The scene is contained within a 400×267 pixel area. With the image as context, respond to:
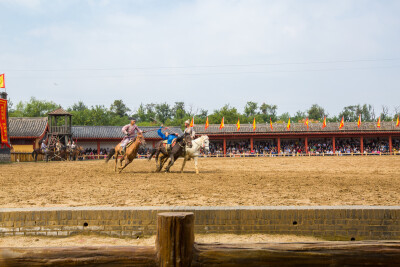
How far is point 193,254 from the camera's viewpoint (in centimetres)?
239

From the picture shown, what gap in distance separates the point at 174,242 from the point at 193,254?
0.50 feet

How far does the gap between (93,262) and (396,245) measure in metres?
1.94

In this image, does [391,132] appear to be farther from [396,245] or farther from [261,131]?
[396,245]

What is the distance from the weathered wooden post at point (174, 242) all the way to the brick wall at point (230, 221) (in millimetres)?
3215

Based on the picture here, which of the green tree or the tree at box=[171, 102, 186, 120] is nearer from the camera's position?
the green tree

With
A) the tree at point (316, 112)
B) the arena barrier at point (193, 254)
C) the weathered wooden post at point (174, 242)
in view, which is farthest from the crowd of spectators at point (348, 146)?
the tree at point (316, 112)

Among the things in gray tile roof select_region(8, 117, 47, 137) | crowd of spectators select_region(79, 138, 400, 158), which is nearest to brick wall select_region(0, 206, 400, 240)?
crowd of spectators select_region(79, 138, 400, 158)

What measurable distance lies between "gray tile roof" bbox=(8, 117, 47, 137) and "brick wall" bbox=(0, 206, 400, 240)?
128 feet

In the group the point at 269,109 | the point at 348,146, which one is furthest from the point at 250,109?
the point at 348,146

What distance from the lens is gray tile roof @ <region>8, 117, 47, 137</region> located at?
4131cm

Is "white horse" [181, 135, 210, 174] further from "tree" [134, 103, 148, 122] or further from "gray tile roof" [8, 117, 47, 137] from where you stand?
"tree" [134, 103, 148, 122]

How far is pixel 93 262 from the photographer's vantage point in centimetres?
234

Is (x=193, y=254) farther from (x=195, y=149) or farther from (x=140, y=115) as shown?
(x=140, y=115)

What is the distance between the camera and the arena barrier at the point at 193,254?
2340mm
